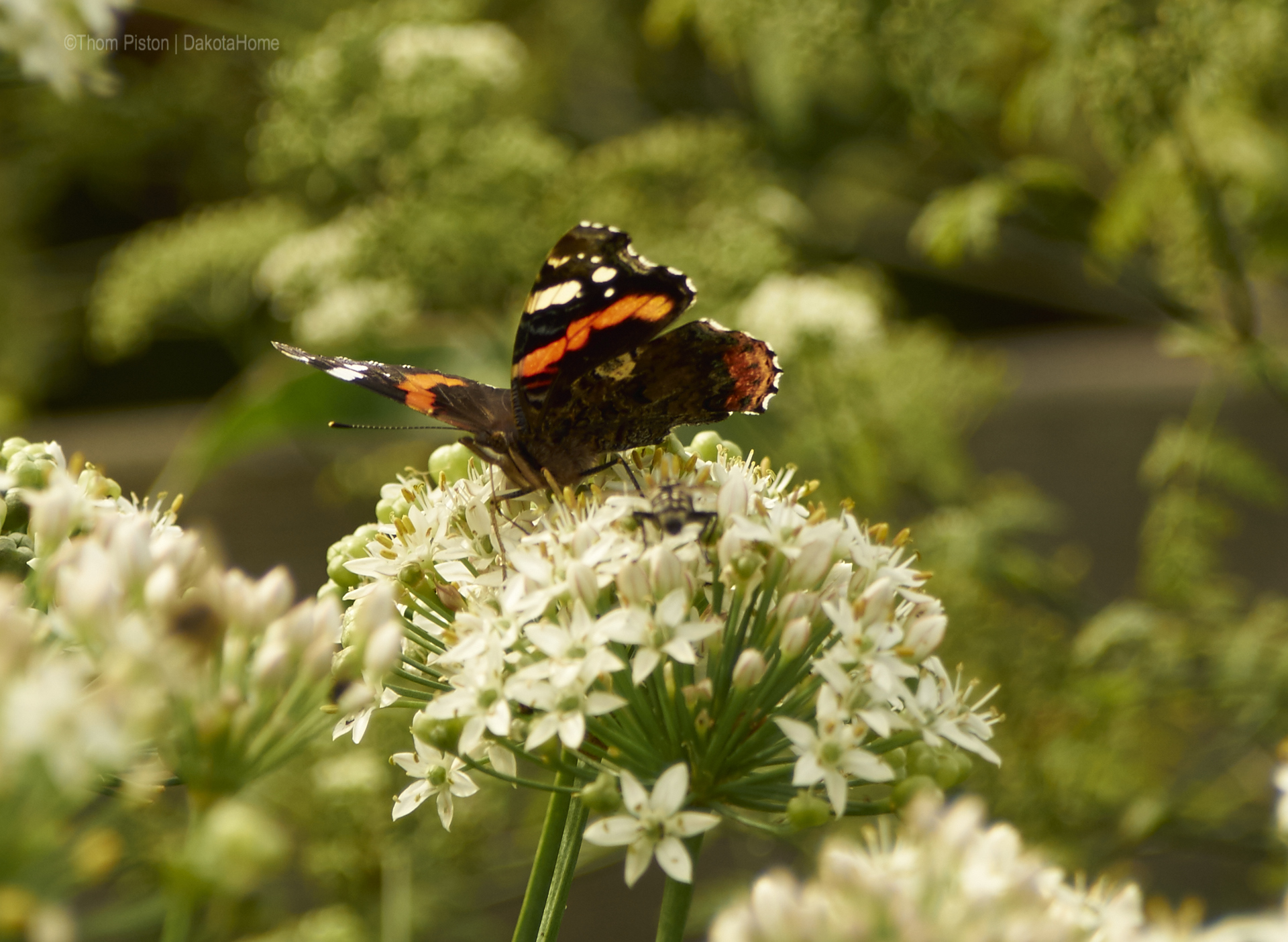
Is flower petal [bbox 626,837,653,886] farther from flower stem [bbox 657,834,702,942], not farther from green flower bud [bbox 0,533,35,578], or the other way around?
green flower bud [bbox 0,533,35,578]

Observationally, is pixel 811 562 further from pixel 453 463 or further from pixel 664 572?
A: pixel 453 463

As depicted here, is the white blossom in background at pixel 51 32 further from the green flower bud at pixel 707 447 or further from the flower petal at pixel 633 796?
the flower petal at pixel 633 796

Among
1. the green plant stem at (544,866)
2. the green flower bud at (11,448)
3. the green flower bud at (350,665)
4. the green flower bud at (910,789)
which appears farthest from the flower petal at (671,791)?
the green flower bud at (11,448)

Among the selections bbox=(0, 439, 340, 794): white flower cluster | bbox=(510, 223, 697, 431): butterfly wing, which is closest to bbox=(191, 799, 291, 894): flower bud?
bbox=(0, 439, 340, 794): white flower cluster

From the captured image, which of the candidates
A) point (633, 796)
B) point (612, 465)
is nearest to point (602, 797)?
point (633, 796)

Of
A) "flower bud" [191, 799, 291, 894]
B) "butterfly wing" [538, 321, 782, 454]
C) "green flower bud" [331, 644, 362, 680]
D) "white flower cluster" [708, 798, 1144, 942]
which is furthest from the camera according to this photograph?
"butterfly wing" [538, 321, 782, 454]
